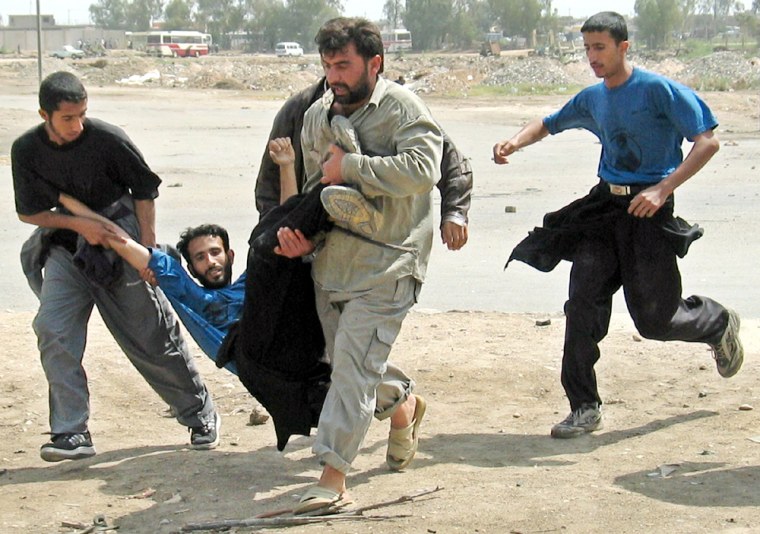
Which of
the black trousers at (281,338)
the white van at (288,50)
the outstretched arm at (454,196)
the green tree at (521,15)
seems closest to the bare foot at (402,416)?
the black trousers at (281,338)

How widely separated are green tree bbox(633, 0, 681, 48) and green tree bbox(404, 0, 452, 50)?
1907cm

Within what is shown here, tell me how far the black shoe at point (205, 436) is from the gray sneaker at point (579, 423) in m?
1.54

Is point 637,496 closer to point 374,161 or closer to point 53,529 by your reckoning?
point 374,161

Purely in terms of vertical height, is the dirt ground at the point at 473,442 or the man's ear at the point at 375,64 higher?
the man's ear at the point at 375,64

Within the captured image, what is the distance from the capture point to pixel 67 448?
223 inches

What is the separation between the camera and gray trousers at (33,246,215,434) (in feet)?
18.7

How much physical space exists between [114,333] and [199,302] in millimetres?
569

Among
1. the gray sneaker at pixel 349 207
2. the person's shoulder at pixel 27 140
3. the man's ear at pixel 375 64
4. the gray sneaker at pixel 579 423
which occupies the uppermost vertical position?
the man's ear at pixel 375 64

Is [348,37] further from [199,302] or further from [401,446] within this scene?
[401,446]

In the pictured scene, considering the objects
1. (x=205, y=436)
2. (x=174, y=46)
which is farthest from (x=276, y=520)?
(x=174, y=46)

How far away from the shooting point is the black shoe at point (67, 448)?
5621mm

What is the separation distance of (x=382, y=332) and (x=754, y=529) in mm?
1479

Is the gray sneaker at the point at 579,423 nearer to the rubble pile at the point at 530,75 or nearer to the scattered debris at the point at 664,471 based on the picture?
the scattered debris at the point at 664,471

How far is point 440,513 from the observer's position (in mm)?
4750
